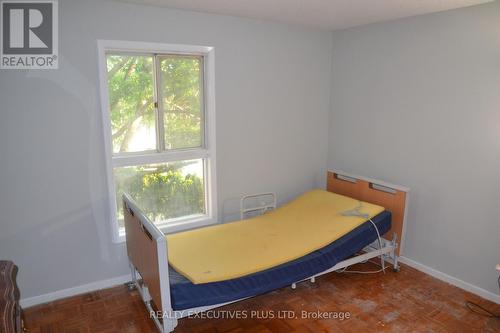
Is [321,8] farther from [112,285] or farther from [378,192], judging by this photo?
[112,285]

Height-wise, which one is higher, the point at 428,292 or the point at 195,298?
the point at 195,298

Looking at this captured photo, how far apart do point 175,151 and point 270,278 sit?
155 centimetres

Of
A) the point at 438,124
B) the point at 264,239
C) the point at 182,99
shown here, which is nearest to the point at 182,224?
the point at 264,239

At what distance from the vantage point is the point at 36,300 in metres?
2.84

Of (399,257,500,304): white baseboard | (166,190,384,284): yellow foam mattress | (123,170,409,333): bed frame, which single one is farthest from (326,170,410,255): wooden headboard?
(399,257,500,304): white baseboard

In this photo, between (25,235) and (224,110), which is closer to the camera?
(25,235)

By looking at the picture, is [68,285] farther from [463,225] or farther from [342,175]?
[463,225]

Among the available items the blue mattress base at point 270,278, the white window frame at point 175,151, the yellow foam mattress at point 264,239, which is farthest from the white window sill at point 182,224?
the blue mattress base at point 270,278

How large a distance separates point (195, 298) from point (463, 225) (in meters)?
2.39

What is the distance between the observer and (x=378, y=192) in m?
3.45

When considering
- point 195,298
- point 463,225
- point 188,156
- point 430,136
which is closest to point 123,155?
point 188,156

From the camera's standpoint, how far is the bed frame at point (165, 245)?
2098 mm

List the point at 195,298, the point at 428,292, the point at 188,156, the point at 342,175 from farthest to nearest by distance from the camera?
the point at 342,175 < the point at 188,156 < the point at 428,292 < the point at 195,298

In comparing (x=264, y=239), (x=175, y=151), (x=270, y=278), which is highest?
(x=175, y=151)
